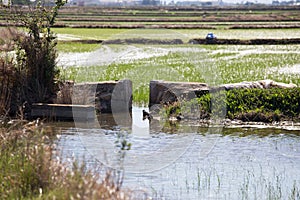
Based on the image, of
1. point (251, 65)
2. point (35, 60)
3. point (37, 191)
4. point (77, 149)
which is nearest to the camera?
point (37, 191)

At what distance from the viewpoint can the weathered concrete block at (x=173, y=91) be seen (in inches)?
650

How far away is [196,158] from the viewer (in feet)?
37.5

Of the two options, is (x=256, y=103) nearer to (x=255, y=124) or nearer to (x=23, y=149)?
(x=255, y=124)

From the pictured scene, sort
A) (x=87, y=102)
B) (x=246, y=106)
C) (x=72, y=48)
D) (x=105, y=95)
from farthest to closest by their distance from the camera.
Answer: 1. (x=72, y=48)
2. (x=105, y=95)
3. (x=87, y=102)
4. (x=246, y=106)

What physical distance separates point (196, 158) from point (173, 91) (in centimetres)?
538

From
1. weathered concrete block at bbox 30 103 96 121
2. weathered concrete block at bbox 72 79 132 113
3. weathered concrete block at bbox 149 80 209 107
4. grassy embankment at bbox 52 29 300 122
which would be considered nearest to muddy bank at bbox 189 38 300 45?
grassy embankment at bbox 52 29 300 122

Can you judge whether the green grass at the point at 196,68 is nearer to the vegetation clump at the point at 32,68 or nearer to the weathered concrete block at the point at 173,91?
the weathered concrete block at the point at 173,91

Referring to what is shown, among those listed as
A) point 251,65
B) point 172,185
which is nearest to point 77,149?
point 172,185

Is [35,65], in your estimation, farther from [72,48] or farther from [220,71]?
[72,48]

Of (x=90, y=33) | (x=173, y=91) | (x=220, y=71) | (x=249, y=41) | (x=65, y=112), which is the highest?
(x=173, y=91)

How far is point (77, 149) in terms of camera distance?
1173 centimetres

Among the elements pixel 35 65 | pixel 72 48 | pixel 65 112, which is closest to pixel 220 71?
pixel 35 65

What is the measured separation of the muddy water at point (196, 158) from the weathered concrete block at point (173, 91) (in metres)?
1.53

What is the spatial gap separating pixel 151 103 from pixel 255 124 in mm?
3024
